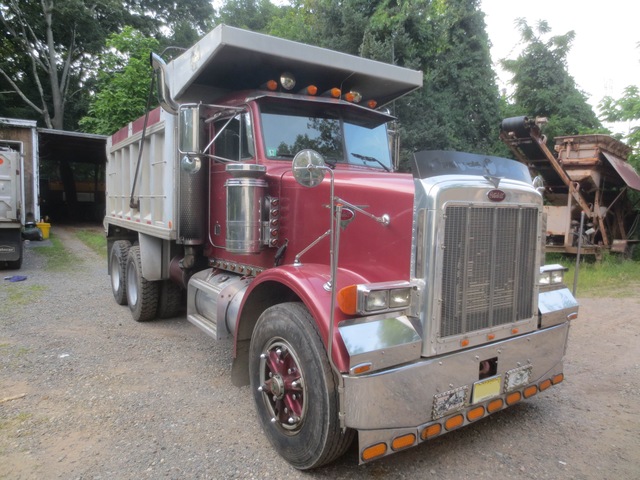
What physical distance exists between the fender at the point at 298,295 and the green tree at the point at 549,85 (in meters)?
15.4

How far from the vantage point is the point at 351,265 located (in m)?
3.21

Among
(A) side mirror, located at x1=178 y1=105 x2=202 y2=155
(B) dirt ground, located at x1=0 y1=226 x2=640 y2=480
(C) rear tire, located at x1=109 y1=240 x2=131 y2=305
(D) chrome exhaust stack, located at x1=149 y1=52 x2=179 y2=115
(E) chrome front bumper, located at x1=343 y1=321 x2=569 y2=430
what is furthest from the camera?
(C) rear tire, located at x1=109 y1=240 x2=131 y2=305

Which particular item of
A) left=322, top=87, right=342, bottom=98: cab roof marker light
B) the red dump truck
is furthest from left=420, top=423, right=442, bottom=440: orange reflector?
left=322, top=87, right=342, bottom=98: cab roof marker light

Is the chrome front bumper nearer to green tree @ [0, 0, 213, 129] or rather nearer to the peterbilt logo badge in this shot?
the peterbilt logo badge

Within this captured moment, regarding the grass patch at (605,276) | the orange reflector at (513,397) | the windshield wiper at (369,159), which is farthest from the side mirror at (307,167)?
the grass patch at (605,276)

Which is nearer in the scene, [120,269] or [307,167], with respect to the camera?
[307,167]

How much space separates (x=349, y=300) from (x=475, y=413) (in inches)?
45.9

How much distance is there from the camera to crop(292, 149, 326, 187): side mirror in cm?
288

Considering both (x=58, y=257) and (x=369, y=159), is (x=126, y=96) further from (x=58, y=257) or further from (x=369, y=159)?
(x=369, y=159)

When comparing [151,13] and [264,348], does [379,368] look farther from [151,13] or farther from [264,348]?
[151,13]

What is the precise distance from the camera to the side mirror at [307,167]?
2877mm

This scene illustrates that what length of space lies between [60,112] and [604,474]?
27520mm

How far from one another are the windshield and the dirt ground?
2.20 metres

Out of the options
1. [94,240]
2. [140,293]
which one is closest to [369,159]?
[140,293]
